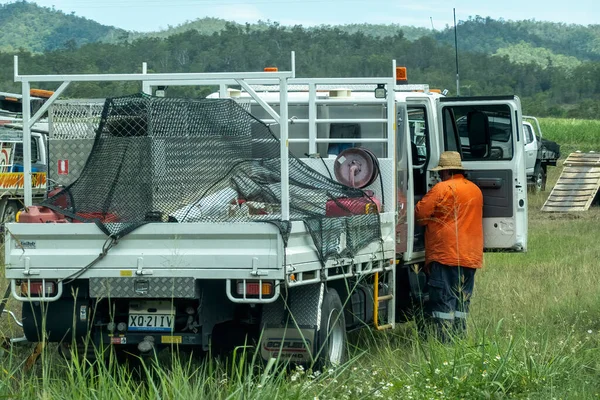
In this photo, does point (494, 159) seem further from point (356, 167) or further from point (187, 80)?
point (187, 80)

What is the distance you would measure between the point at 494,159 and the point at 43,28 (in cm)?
17599

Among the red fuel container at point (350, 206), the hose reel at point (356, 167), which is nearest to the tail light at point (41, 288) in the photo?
the red fuel container at point (350, 206)

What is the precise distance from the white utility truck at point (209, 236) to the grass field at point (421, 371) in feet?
1.12

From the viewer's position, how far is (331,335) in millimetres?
7945

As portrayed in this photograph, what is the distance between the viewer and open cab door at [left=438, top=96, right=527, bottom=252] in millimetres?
9969

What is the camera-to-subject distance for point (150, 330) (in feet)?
24.4

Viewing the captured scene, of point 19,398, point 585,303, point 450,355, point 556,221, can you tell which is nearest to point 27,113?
point 19,398

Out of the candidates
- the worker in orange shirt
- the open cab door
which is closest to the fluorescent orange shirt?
the worker in orange shirt

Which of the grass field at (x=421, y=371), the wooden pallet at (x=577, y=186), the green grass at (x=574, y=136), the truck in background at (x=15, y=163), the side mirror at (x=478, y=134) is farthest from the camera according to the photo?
the green grass at (x=574, y=136)

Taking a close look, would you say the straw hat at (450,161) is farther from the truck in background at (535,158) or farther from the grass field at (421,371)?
the truck in background at (535,158)

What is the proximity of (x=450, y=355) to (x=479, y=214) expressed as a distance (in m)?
3.11

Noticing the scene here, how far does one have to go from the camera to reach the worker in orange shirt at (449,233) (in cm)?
952

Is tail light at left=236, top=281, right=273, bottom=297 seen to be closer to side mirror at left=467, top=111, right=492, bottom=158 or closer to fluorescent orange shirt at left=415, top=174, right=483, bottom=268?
fluorescent orange shirt at left=415, top=174, right=483, bottom=268

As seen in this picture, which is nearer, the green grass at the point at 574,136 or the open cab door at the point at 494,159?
the open cab door at the point at 494,159
